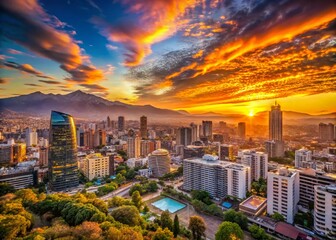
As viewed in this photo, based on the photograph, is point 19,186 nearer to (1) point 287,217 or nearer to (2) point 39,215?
(2) point 39,215

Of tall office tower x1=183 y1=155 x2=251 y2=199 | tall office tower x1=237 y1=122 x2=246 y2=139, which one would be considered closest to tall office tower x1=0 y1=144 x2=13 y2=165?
tall office tower x1=183 y1=155 x2=251 y2=199

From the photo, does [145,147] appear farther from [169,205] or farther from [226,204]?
[226,204]

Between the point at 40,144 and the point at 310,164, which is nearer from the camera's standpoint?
the point at 310,164

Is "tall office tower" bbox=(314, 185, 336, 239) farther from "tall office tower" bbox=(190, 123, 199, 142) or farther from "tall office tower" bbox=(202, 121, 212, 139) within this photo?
"tall office tower" bbox=(202, 121, 212, 139)

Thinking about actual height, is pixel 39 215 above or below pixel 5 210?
below

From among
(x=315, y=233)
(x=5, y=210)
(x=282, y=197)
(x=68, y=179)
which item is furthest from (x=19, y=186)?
(x=315, y=233)
